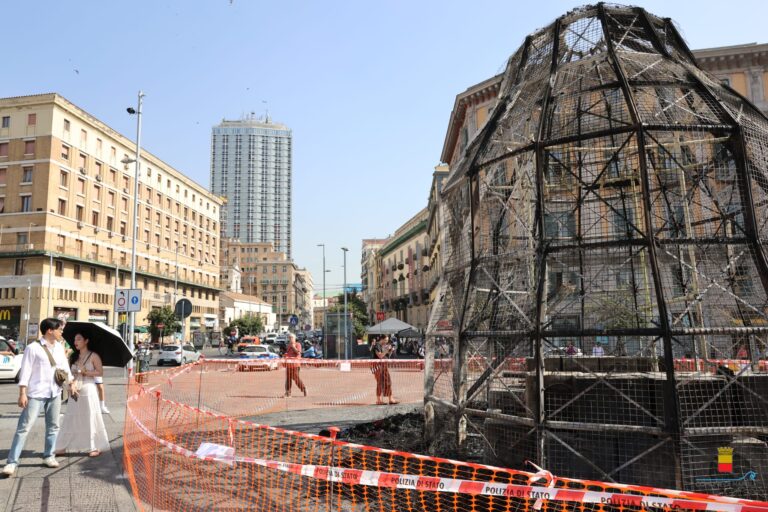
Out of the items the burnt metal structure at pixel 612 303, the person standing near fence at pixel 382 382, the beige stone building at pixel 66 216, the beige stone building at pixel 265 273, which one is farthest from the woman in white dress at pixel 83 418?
the beige stone building at pixel 265 273

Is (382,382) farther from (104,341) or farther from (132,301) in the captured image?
(132,301)

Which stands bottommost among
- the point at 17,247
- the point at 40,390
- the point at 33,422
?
the point at 33,422

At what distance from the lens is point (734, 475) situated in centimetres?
584

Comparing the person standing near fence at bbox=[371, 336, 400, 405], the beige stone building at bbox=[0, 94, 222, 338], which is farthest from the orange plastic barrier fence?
the beige stone building at bbox=[0, 94, 222, 338]

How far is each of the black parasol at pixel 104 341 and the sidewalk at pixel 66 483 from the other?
4.26 ft

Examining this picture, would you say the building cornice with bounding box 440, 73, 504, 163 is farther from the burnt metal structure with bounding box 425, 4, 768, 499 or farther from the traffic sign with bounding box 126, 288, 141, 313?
the burnt metal structure with bounding box 425, 4, 768, 499

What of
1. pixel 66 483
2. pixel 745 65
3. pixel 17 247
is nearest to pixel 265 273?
pixel 17 247

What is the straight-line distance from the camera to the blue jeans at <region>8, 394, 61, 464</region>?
6.31 meters

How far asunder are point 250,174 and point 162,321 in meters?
122

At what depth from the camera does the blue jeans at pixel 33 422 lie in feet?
20.7

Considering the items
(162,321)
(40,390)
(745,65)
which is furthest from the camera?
(162,321)

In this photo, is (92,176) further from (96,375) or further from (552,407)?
(552,407)

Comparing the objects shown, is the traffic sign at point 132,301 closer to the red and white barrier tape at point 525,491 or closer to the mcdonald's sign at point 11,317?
the red and white barrier tape at point 525,491

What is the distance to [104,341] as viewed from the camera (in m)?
8.43
